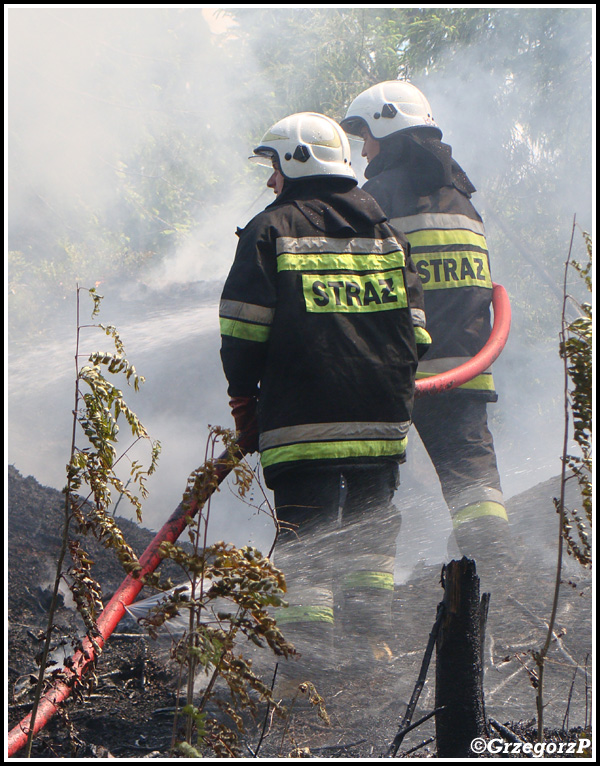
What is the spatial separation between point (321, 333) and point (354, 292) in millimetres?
245

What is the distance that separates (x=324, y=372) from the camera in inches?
107

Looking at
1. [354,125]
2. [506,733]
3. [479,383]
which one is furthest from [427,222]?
[506,733]

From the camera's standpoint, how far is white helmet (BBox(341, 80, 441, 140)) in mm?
4055

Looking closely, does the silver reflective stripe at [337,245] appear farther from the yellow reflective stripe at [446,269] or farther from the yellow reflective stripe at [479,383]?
the yellow reflective stripe at [479,383]

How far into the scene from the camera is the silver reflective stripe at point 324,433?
2.71 meters

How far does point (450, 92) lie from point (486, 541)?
6.52 meters

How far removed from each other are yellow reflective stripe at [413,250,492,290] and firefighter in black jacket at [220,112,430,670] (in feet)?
3.15

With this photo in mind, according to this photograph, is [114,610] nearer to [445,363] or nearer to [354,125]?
[445,363]

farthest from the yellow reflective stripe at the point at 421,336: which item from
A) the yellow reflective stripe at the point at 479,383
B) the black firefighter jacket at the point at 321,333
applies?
the yellow reflective stripe at the point at 479,383

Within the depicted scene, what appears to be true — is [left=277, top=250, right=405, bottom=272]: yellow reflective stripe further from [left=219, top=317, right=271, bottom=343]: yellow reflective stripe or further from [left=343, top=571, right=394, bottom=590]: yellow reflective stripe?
[left=343, top=571, right=394, bottom=590]: yellow reflective stripe

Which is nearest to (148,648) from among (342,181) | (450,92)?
(342,181)

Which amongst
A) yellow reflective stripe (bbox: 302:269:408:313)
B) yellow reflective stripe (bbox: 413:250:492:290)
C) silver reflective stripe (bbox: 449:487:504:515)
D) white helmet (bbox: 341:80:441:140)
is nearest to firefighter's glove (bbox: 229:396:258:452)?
yellow reflective stripe (bbox: 302:269:408:313)

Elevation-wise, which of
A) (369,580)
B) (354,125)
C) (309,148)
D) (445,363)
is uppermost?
(354,125)

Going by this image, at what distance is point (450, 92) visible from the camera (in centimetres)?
833
